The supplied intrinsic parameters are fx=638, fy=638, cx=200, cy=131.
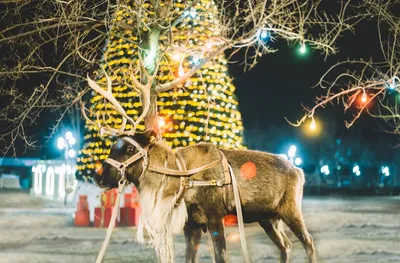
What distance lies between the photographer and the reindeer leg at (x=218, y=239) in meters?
7.60

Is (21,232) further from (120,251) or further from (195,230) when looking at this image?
(195,230)

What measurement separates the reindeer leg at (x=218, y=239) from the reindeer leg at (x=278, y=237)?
127cm

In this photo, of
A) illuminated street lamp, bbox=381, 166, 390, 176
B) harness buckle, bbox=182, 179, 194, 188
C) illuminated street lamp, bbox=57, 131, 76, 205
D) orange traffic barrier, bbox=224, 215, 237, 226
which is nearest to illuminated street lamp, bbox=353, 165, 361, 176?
illuminated street lamp, bbox=381, 166, 390, 176

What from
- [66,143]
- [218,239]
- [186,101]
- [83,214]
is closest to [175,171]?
[218,239]

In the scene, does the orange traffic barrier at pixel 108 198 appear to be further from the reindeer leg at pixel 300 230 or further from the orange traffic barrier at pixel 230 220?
the reindeer leg at pixel 300 230

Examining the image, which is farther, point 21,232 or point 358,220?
point 358,220

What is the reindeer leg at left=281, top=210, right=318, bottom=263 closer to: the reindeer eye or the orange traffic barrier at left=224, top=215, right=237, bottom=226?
the orange traffic barrier at left=224, top=215, right=237, bottom=226

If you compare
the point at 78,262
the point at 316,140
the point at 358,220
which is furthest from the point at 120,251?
the point at 316,140

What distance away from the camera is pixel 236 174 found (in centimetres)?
808

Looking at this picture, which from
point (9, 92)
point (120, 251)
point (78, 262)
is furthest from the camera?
point (9, 92)

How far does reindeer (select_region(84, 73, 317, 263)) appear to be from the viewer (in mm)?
7652

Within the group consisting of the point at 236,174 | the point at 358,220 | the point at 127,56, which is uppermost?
the point at 127,56

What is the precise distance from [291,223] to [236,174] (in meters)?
1.07

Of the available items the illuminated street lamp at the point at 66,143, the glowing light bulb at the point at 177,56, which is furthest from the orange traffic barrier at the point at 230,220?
the illuminated street lamp at the point at 66,143
